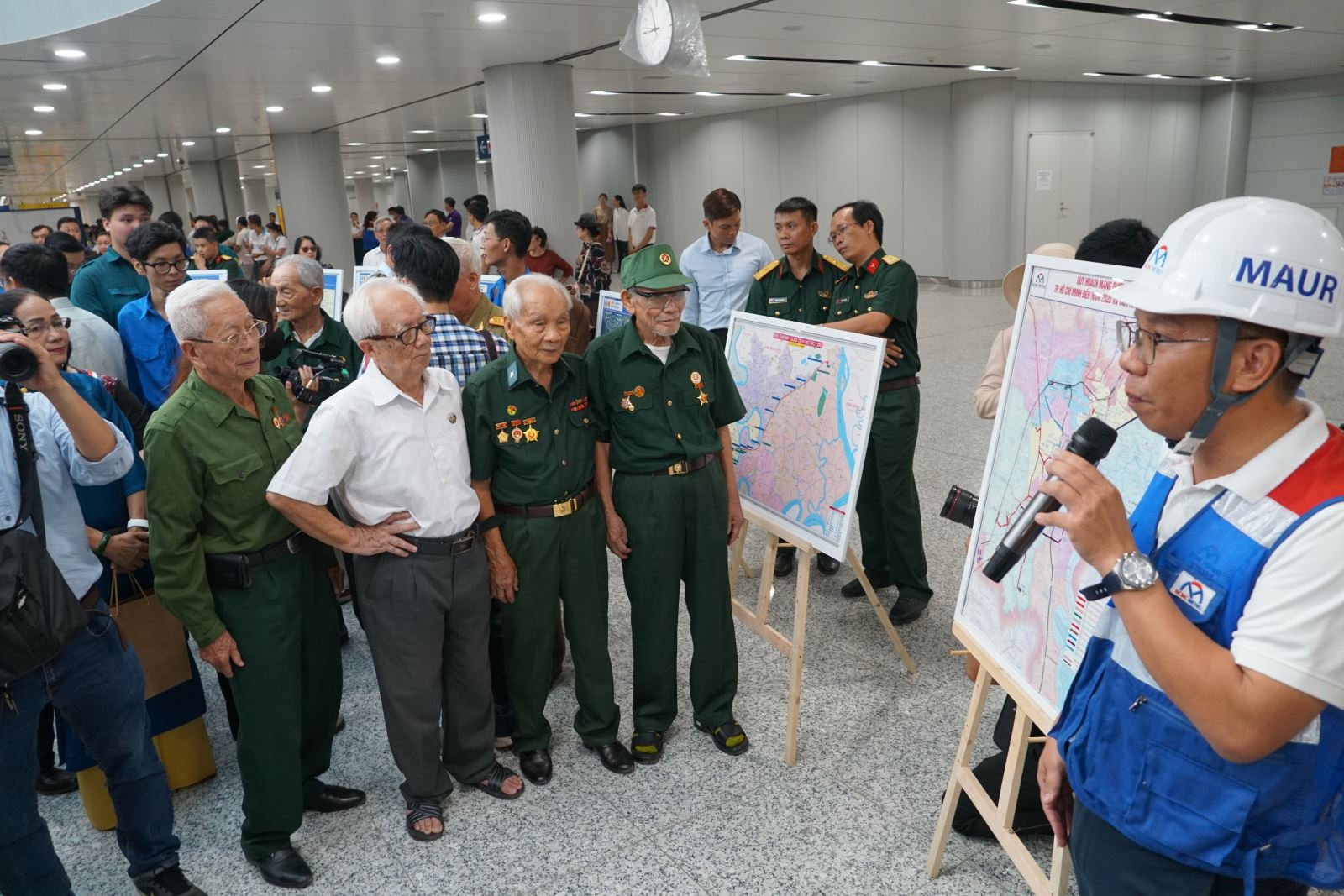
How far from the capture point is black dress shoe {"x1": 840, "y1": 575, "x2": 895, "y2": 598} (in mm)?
4035

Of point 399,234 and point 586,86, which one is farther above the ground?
point 586,86

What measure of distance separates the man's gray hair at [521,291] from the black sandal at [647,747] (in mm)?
1456

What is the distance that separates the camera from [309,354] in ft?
11.3

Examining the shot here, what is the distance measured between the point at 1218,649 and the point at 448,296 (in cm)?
255

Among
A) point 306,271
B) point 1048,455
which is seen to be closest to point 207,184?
point 306,271

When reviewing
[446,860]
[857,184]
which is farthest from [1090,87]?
[446,860]

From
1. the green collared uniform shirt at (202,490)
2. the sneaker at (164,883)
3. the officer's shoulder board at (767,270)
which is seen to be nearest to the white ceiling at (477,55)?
the officer's shoulder board at (767,270)

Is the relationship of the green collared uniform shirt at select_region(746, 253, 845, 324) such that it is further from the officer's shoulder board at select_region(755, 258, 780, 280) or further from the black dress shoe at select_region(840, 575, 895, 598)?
the black dress shoe at select_region(840, 575, 895, 598)

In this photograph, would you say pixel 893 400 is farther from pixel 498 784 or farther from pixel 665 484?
pixel 498 784

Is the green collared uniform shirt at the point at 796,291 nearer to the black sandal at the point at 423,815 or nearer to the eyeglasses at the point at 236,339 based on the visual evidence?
the eyeglasses at the point at 236,339

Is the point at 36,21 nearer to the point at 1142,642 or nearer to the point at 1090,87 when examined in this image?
the point at 1142,642

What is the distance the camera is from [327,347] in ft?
12.1

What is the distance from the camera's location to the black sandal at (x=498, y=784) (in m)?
2.78

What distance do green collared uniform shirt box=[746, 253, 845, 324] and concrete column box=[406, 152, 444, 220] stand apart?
1751 cm
